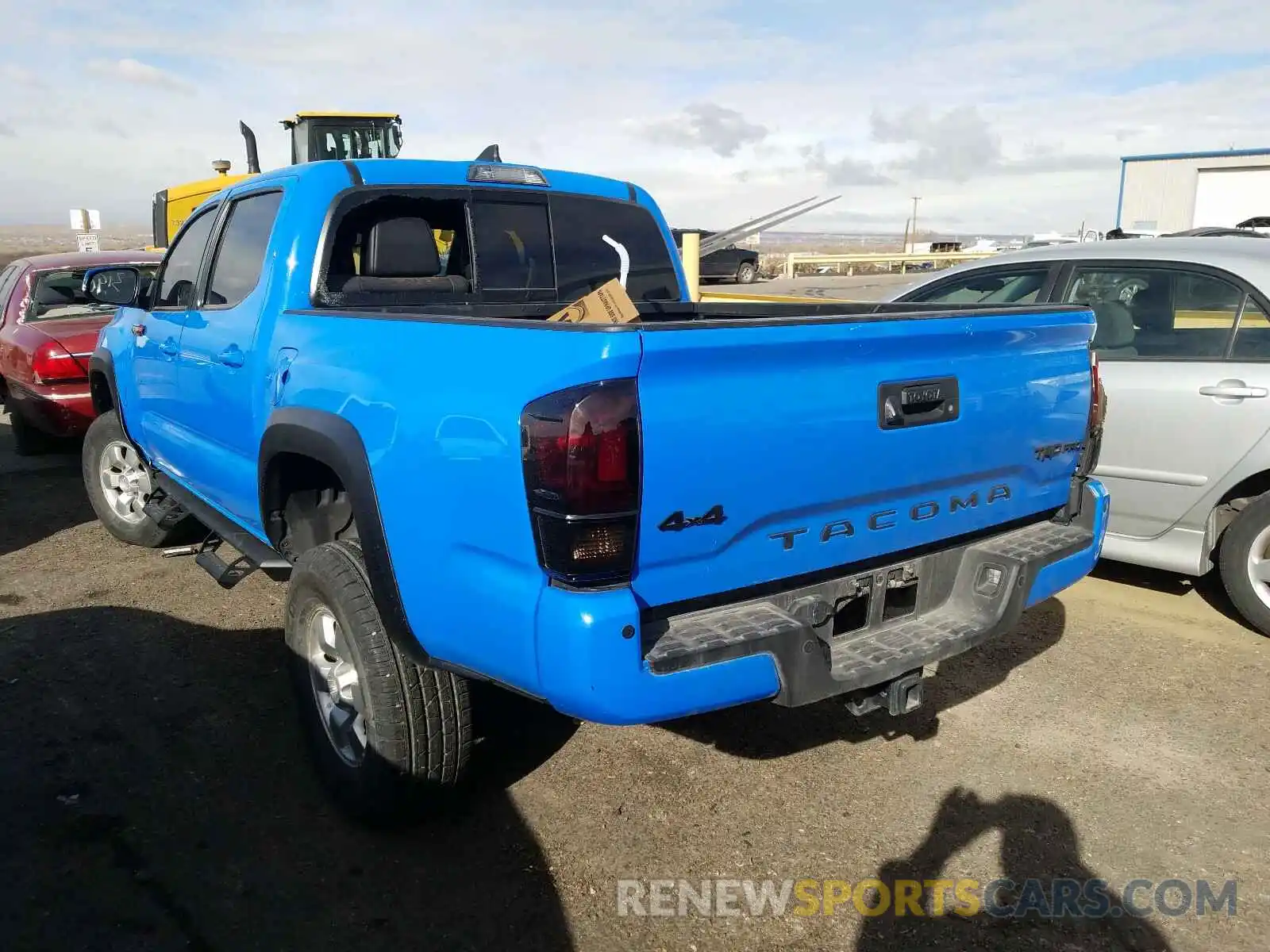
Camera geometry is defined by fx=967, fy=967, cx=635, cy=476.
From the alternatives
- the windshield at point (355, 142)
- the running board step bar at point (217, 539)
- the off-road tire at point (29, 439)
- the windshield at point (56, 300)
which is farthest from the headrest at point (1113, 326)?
the windshield at point (355, 142)

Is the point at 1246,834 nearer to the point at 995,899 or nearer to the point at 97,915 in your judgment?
the point at 995,899

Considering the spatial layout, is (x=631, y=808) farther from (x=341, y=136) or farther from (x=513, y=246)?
(x=341, y=136)

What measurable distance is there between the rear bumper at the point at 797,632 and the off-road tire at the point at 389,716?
709 millimetres

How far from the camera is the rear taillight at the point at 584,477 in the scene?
208 centimetres

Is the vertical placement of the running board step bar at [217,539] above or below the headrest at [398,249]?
below

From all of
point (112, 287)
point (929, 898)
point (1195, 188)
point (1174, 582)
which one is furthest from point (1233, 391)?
point (1195, 188)

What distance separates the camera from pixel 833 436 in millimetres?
2402

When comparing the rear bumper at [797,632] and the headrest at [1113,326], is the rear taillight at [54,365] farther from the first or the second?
the headrest at [1113,326]

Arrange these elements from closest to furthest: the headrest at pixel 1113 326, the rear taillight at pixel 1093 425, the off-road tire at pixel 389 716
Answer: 1. the off-road tire at pixel 389 716
2. the rear taillight at pixel 1093 425
3. the headrest at pixel 1113 326

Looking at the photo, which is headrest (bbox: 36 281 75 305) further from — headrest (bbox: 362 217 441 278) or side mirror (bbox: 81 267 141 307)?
headrest (bbox: 362 217 441 278)

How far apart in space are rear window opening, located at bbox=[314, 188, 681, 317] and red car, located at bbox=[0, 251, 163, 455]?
3791 millimetres

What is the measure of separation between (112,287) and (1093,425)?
14.5 feet

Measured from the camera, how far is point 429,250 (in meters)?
3.62

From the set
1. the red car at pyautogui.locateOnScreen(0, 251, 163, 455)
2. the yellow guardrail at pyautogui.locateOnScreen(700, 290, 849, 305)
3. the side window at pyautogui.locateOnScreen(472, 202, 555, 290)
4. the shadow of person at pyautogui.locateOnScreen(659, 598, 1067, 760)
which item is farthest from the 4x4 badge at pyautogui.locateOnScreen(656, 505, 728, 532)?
the red car at pyautogui.locateOnScreen(0, 251, 163, 455)
